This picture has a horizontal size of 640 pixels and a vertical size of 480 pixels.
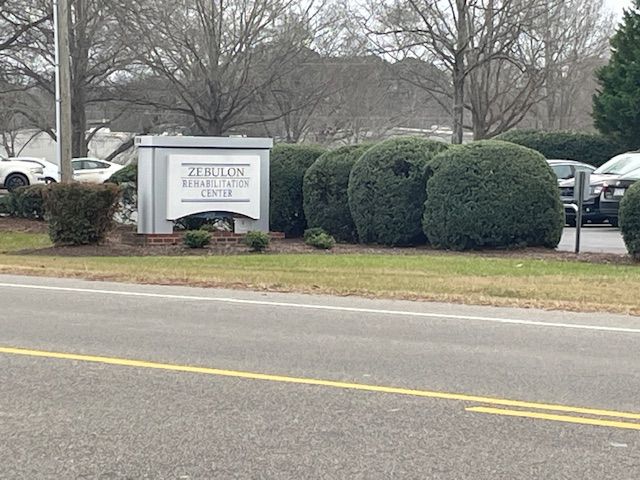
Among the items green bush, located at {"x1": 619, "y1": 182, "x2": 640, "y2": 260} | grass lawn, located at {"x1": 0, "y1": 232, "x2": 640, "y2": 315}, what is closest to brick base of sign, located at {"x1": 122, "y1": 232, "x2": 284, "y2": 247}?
grass lawn, located at {"x1": 0, "y1": 232, "x2": 640, "y2": 315}

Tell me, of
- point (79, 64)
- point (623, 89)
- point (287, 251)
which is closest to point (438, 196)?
point (287, 251)

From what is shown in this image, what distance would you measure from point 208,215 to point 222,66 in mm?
19066

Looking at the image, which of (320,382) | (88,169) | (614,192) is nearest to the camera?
(320,382)

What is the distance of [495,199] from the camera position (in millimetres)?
17203

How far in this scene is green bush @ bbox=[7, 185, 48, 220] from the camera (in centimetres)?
2386

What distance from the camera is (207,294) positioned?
12.3 m

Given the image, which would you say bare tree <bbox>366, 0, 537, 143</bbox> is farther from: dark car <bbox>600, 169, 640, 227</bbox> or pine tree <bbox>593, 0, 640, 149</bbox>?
dark car <bbox>600, 169, 640, 227</bbox>

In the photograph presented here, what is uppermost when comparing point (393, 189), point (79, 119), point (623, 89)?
point (623, 89)

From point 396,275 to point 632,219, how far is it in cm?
435

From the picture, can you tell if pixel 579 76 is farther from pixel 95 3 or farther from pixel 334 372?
pixel 334 372

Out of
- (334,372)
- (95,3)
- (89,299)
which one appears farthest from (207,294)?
(95,3)

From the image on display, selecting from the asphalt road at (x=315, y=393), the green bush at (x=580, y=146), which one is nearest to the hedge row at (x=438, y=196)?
the asphalt road at (x=315, y=393)

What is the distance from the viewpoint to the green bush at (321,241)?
1831 cm

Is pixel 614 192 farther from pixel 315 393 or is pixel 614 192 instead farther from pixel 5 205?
pixel 315 393
